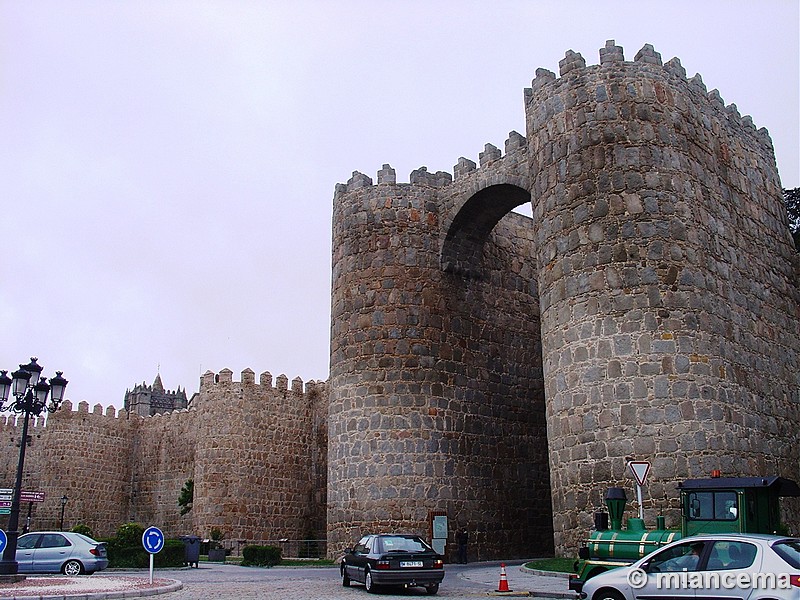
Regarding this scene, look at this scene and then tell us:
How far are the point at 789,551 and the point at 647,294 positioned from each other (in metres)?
9.22

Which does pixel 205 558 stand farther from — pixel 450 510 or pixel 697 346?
pixel 697 346

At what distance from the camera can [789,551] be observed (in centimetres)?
743

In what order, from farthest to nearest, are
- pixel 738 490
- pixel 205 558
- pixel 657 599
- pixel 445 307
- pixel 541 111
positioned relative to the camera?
pixel 205 558, pixel 445 307, pixel 541 111, pixel 738 490, pixel 657 599

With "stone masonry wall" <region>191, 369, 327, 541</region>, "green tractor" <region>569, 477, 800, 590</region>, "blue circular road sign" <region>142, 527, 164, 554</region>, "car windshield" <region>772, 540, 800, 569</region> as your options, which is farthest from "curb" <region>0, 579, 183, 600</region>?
"stone masonry wall" <region>191, 369, 327, 541</region>

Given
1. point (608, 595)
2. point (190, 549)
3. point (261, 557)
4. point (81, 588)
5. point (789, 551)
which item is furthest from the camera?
point (261, 557)

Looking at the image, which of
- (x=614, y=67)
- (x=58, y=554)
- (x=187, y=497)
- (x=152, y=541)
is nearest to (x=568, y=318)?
(x=614, y=67)

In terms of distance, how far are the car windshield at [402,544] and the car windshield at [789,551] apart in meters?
7.62

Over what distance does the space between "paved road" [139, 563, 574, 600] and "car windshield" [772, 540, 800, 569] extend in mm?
5154

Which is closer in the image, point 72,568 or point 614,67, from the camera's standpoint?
point 72,568

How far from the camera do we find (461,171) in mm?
23172

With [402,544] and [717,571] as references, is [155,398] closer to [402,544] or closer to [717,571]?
[402,544]

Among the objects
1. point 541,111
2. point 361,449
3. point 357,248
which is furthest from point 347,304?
point 541,111

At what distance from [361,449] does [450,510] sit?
2850 millimetres

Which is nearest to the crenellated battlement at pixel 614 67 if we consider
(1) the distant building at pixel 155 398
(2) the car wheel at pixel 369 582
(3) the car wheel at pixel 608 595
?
(2) the car wheel at pixel 369 582
